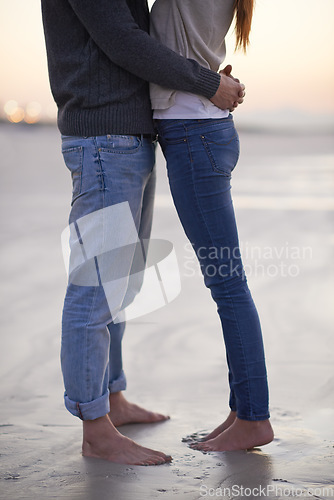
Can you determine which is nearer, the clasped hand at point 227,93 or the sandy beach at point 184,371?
the sandy beach at point 184,371

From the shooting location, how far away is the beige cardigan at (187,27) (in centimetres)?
169

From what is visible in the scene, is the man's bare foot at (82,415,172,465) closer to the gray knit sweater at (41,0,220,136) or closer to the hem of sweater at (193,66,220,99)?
the gray knit sweater at (41,0,220,136)

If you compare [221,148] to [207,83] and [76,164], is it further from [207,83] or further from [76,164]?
[76,164]

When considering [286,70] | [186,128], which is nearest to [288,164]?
[286,70]

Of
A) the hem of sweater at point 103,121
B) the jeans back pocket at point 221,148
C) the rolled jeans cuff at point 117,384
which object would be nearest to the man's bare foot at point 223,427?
the rolled jeans cuff at point 117,384

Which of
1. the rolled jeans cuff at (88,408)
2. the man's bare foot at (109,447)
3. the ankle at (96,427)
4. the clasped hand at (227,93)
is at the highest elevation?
the clasped hand at (227,93)

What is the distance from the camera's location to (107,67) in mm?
1653

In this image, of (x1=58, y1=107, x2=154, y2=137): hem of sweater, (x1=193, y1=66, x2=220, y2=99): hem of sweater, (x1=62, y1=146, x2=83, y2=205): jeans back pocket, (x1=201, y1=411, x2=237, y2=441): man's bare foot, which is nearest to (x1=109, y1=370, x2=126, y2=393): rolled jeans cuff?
(x1=201, y1=411, x2=237, y2=441): man's bare foot

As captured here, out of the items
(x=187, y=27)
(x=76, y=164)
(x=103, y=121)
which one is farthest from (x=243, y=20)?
(x=76, y=164)

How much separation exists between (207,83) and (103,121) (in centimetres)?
29

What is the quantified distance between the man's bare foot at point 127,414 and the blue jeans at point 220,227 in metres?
0.35

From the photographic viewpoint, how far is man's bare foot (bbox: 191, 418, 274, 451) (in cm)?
178

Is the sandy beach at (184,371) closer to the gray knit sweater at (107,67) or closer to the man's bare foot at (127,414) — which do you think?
the man's bare foot at (127,414)

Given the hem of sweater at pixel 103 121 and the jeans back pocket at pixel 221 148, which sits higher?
the hem of sweater at pixel 103 121
